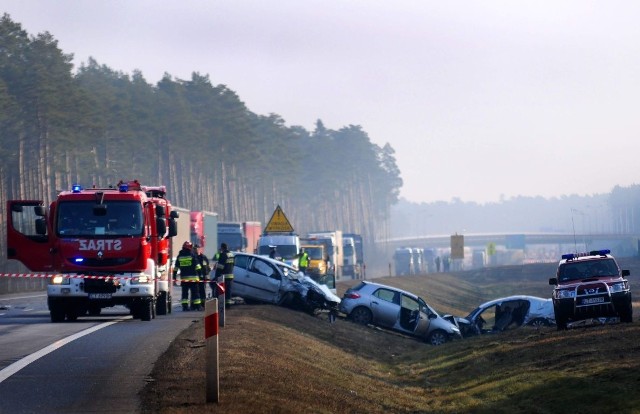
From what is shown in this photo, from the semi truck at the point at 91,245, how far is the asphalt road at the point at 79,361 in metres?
0.65

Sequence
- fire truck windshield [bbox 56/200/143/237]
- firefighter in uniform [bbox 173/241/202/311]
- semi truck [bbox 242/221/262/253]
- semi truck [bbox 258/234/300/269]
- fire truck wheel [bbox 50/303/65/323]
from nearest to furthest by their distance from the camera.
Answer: fire truck windshield [bbox 56/200/143/237], fire truck wheel [bbox 50/303/65/323], firefighter in uniform [bbox 173/241/202/311], semi truck [bbox 258/234/300/269], semi truck [bbox 242/221/262/253]

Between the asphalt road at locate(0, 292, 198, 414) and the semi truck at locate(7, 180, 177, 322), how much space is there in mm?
646

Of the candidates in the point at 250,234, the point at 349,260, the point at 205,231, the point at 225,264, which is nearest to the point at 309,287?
the point at 225,264

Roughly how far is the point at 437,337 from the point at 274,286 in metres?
5.01

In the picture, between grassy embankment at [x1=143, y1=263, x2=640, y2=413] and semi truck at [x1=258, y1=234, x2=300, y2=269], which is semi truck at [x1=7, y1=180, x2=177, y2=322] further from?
semi truck at [x1=258, y1=234, x2=300, y2=269]

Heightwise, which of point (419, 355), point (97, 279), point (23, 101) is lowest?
point (419, 355)

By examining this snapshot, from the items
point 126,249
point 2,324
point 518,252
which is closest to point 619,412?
point 126,249

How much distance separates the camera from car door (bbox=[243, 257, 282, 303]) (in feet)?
108

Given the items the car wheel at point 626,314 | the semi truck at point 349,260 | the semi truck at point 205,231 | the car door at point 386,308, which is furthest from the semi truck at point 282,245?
the semi truck at point 349,260

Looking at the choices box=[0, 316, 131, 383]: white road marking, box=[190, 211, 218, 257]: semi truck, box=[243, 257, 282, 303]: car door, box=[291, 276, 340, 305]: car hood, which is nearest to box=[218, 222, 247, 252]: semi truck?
box=[190, 211, 218, 257]: semi truck

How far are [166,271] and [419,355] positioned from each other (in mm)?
6924

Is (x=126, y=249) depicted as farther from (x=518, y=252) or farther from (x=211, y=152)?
(x=518, y=252)

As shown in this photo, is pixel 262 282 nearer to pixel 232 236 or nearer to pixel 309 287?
pixel 309 287

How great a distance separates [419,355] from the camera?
100 ft
